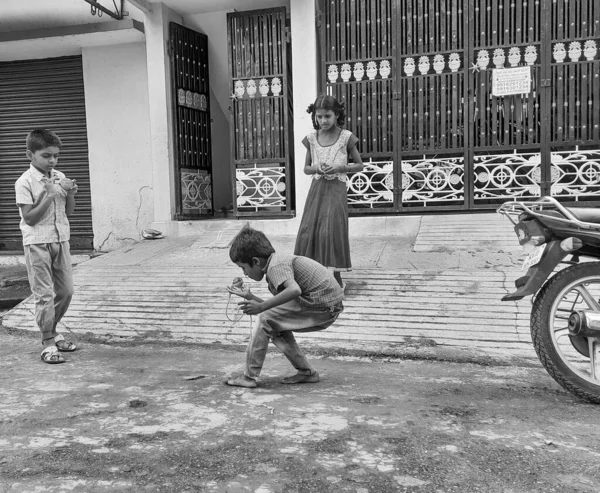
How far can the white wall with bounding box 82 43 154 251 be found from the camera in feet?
27.6

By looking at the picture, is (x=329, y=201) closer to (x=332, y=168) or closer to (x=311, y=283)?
(x=332, y=168)

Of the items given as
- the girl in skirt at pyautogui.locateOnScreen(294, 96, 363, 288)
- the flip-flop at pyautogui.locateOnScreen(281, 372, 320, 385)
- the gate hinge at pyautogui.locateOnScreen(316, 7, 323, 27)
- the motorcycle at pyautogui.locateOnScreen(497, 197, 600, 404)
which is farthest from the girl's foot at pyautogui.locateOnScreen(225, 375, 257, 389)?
the gate hinge at pyautogui.locateOnScreen(316, 7, 323, 27)

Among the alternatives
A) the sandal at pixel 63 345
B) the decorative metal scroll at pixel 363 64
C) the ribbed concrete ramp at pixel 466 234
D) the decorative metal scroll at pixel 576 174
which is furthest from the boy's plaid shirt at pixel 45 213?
the decorative metal scroll at pixel 576 174

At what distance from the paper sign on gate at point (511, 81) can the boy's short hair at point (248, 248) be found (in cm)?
502

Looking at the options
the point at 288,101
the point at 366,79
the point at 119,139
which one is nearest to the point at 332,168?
the point at 366,79

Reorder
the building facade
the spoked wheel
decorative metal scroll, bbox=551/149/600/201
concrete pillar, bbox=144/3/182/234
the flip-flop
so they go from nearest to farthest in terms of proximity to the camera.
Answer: the spoked wheel < the flip-flop < decorative metal scroll, bbox=551/149/600/201 < the building facade < concrete pillar, bbox=144/3/182/234

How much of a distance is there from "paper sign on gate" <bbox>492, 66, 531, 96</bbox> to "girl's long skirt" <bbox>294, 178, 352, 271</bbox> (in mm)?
3284

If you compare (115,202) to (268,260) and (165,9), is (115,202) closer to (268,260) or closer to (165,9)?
(165,9)

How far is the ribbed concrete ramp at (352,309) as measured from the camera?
4.00 metres

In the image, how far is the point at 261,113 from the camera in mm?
7660

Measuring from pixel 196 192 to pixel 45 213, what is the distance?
4461 millimetres

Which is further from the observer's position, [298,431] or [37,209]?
[37,209]

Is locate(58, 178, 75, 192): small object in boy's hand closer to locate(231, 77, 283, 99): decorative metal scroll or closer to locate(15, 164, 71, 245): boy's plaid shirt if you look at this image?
locate(15, 164, 71, 245): boy's plaid shirt

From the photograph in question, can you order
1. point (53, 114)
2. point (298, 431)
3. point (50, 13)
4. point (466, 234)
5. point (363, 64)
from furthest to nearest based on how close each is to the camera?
1. point (53, 114)
2. point (50, 13)
3. point (363, 64)
4. point (466, 234)
5. point (298, 431)
